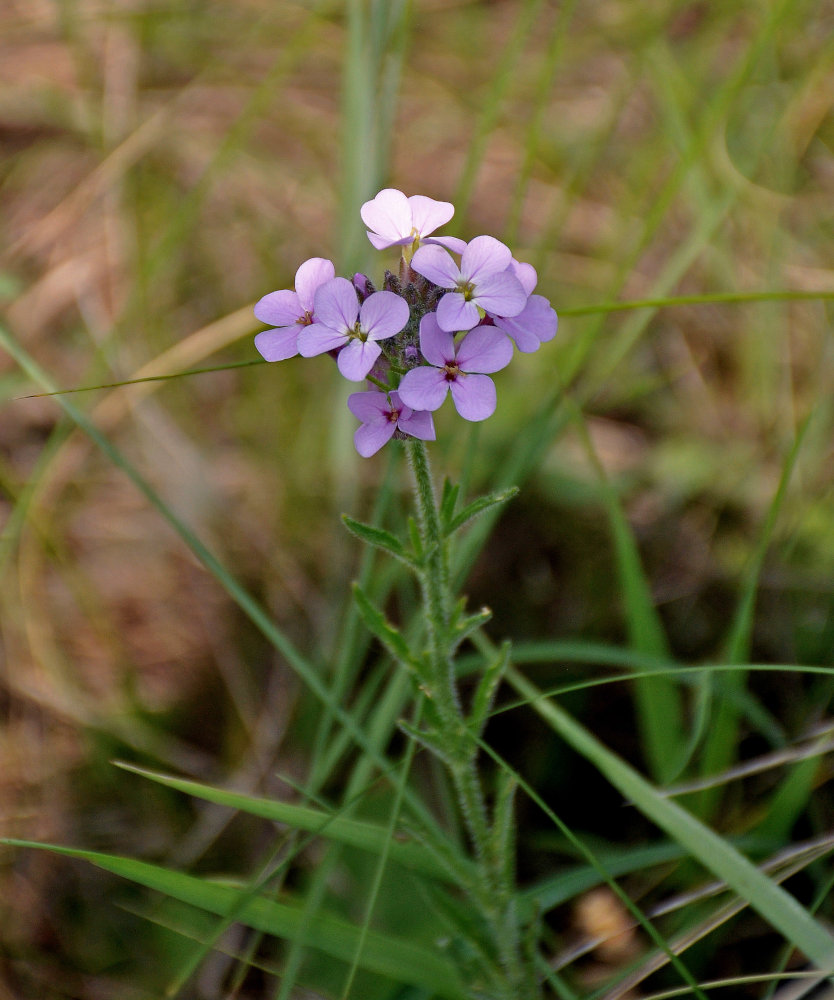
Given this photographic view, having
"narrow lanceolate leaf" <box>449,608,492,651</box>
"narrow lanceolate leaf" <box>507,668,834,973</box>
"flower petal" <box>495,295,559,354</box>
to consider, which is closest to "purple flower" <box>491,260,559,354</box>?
"flower petal" <box>495,295,559,354</box>

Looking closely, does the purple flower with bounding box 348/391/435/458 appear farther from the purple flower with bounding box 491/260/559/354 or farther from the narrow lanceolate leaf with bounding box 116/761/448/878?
the narrow lanceolate leaf with bounding box 116/761/448/878

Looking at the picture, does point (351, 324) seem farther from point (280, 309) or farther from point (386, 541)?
point (386, 541)

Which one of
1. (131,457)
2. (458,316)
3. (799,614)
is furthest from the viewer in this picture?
(131,457)

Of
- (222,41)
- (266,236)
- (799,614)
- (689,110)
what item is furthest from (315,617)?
(222,41)

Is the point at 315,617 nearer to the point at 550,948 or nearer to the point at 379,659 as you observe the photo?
the point at 379,659

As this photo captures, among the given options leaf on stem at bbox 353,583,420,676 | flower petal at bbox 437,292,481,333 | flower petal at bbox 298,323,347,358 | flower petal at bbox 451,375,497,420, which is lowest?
leaf on stem at bbox 353,583,420,676

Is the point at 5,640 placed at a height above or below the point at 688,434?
below
